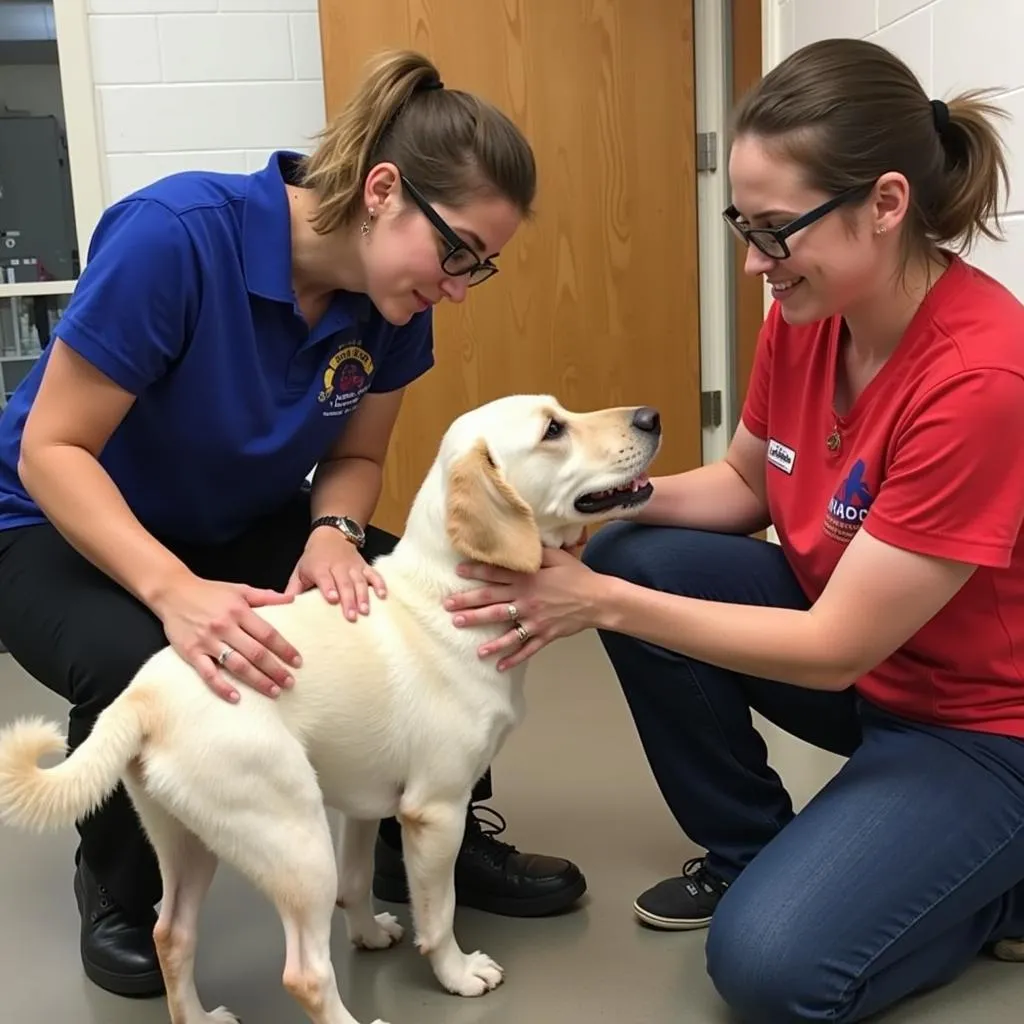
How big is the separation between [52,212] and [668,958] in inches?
108

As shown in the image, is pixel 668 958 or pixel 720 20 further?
pixel 720 20

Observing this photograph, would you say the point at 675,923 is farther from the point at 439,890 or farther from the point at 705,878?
the point at 439,890

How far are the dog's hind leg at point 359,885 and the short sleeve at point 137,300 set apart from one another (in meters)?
0.68

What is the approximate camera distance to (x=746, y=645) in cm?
140

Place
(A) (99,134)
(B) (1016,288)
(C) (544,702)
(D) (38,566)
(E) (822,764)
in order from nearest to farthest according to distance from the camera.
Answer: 1. (D) (38,566)
2. (B) (1016,288)
3. (E) (822,764)
4. (C) (544,702)
5. (A) (99,134)

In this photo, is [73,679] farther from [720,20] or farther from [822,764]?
[720,20]

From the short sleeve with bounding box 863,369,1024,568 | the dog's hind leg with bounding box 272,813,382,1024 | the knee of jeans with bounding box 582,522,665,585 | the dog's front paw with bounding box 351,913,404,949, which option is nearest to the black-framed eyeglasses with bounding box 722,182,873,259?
the short sleeve with bounding box 863,369,1024,568

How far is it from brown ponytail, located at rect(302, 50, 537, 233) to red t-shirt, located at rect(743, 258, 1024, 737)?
479 mm

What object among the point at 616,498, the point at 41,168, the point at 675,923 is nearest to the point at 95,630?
the point at 616,498

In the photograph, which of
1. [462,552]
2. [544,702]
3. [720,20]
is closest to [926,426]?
[462,552]

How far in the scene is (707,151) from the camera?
10.8 feet

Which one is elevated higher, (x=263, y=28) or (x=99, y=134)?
(x=263, y=28)

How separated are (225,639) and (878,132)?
3.05 ft

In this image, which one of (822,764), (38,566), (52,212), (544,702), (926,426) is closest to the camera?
(926,426)
